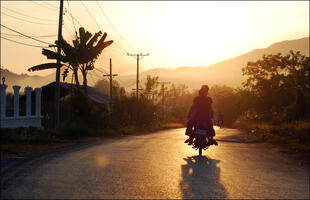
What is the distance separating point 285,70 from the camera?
48281mm

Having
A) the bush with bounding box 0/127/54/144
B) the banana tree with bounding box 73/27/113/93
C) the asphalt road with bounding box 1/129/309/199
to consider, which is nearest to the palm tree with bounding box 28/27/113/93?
the banana tree with bounding box 73/27/113/93

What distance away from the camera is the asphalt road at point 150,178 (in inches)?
235

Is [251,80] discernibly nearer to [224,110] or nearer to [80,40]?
[80,40]

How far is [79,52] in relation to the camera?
25172 millimetres

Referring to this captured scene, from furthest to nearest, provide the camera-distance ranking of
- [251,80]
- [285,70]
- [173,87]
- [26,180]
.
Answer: [173,87] < [251,80] < [285,70] < [26,180]

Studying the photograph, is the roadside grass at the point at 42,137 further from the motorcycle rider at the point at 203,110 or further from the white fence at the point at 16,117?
the motorcycle rider at the point at 203,110

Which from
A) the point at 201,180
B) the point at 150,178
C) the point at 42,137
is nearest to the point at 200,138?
the point at 201,180

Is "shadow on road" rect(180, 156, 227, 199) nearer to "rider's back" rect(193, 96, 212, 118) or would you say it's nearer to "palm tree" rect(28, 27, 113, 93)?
"rider's back" rect(193, 96, 212, 118)

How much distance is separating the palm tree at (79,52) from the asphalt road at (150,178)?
15.6 metres

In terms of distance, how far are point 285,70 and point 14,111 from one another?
123 feet

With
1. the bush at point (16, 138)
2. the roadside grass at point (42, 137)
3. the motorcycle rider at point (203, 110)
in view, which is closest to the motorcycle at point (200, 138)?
the motorcycle rider at point (203, 110)

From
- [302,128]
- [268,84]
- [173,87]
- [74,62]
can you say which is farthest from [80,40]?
[173,87]

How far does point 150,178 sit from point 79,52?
63.5 ft

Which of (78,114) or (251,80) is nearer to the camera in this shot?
(78,114)
